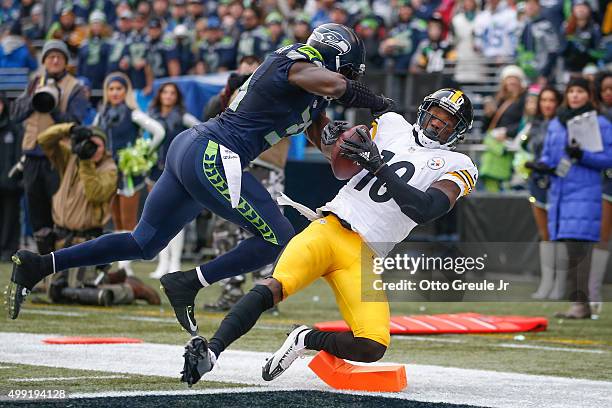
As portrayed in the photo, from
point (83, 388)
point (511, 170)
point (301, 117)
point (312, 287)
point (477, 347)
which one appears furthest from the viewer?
point (511, 170)

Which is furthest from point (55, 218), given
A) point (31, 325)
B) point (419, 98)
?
point (419, 98)

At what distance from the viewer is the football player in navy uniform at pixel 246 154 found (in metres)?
5.91

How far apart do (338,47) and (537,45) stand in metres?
9.56

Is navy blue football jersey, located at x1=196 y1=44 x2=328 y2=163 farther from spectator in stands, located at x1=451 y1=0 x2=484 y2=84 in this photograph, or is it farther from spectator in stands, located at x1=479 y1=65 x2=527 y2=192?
spectator in stands, located at x1=451 y1=0 x2=484 y2=84

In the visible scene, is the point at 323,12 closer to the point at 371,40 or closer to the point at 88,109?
the point at 371,40

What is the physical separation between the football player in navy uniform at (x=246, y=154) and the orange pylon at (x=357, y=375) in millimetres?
731

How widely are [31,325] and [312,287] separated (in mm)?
5135

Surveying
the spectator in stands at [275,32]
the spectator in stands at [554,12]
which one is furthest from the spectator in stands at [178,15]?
the spectator in stands at [554,12]

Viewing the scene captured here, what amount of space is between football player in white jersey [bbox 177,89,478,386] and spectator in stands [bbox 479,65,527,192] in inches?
301

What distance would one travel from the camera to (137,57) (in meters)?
17.9

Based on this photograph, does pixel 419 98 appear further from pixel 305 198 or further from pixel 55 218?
pixel 55 218

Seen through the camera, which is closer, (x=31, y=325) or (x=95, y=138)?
(x=31, y=325)

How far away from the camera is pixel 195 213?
630 cm

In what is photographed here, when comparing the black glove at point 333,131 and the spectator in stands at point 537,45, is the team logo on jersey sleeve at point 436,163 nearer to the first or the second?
the black glove at point 333,131
